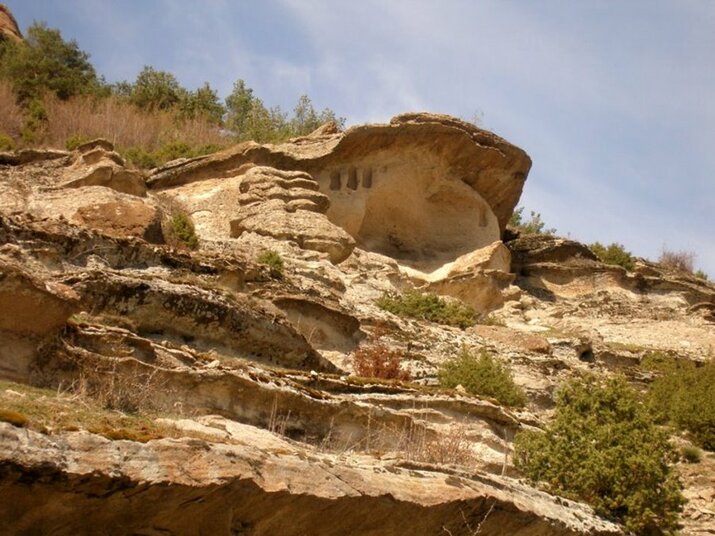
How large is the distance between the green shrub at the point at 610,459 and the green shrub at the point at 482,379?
2.72m

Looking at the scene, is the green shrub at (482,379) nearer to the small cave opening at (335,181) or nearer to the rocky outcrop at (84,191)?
the rocky outcrop at (84,191)

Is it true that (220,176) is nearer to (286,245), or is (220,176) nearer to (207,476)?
(286,245)

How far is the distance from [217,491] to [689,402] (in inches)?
466

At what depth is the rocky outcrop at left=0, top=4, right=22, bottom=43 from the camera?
5302cm

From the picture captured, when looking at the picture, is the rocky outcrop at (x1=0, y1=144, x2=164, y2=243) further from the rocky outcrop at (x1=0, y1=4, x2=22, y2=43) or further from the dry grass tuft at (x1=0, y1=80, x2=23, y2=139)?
the rocky outcrop at (x1=0, y1=4, x2=22, y2=43)

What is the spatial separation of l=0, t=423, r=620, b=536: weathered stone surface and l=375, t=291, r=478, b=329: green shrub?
12.9 meters

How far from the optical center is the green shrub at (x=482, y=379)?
16.0m

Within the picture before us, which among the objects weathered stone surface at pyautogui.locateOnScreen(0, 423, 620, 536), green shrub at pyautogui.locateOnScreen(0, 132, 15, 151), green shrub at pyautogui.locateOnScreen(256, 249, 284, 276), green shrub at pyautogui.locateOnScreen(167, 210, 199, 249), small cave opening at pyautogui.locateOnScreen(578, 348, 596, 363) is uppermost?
green shrub at pyautogui.locateOnScreen(0, 132, 15, 151)

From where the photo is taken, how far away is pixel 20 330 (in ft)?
30.5

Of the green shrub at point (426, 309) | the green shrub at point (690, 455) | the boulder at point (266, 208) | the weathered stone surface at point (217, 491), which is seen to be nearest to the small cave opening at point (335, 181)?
the boulder at point (266, 208)

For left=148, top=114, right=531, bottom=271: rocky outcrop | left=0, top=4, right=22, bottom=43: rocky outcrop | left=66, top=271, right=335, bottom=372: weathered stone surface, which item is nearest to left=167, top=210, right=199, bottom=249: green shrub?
left=148, top=114, right=531, bottom=271: rocky outcrop

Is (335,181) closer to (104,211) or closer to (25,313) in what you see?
(104,211)

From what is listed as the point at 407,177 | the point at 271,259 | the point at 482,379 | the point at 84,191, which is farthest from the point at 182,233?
the point at 407,177

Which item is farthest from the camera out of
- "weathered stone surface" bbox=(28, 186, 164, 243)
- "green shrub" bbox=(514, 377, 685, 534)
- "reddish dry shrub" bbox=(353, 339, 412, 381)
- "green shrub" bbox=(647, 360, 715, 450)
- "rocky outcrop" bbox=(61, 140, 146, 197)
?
"rocky outcrop" bbox=(61, 140, 146, 197)
